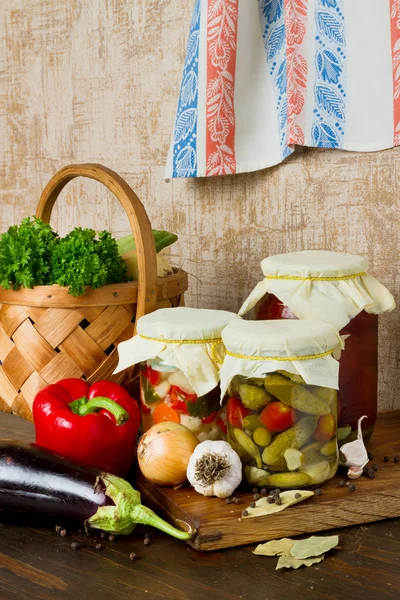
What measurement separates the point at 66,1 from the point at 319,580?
1415mm

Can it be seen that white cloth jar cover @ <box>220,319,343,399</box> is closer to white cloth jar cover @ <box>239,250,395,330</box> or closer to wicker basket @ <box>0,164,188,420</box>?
white cloth jar cover @ <box>239,250,395,330</box>

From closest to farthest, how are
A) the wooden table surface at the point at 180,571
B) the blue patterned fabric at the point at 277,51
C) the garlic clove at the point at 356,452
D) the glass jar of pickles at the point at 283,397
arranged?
the wooden table surface at the point at 180,571, the glass jar of pickles at the point at 283,397, the garlic clove at the point at 356,452, the blue patterned fabric at the point at 277,51

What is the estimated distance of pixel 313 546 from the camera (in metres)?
0.80

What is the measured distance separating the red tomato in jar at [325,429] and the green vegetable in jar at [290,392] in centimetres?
2

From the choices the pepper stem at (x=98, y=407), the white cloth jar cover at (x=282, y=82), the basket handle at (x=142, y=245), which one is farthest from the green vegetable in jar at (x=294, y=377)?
the white cloth jar cover at (x=282, y=82)

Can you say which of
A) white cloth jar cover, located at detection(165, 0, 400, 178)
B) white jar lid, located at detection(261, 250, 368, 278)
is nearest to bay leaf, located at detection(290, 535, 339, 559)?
white jar lid, located at detection(261, 250, 368, 278)

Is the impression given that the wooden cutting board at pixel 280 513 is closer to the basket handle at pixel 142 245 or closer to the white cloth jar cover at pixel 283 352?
the white cloth jar cover at pixel 283 352

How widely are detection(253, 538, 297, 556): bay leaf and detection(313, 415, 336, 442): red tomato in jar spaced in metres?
0.12

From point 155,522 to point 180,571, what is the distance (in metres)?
0.07

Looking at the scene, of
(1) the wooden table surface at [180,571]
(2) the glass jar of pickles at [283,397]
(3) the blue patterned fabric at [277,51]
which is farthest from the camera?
(3) the blue patterned fabric at [277,51]

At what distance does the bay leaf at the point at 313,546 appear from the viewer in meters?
0.79

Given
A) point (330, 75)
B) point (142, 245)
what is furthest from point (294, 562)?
point (330, 75)

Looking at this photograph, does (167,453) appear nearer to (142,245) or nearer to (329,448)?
(329,448)

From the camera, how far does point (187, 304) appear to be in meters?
1.57
